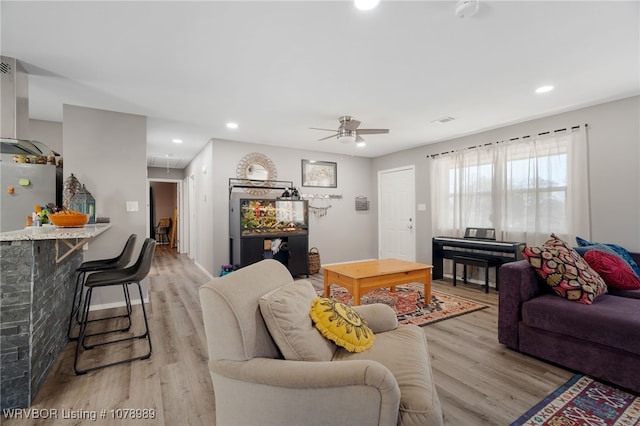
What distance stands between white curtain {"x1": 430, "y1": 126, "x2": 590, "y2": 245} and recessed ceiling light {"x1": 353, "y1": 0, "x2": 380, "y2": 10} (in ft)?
11.2

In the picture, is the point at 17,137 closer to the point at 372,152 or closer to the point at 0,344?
the point at 0,344

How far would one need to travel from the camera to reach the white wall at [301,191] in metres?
4.94

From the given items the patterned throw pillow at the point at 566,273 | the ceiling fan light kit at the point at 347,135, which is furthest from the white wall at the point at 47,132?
the patterned throw pillow at the point at 566,273

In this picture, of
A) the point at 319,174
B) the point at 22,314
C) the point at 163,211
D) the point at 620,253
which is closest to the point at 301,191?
the point at 319,174

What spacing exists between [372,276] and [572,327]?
5.36 ft

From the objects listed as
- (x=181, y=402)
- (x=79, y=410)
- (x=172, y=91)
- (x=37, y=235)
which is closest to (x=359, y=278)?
(x=181, y=402)

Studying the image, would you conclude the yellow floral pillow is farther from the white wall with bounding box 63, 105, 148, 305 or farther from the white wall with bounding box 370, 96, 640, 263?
the white wall with bounding box 370, 96, 640, 263

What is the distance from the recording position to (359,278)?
3076 mm

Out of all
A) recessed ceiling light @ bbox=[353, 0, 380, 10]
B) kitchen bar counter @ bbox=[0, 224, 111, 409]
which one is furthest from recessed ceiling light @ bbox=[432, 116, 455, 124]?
kitchen bar counter @ bbox=[0, 224, 111, 409]

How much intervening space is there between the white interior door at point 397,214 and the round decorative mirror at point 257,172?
248 cm

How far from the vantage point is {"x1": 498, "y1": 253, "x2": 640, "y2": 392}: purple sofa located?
1905mm

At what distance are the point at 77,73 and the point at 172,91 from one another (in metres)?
0.78

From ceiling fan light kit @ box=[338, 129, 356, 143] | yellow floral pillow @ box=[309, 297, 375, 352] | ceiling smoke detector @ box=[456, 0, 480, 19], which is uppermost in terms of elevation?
ceiling smoke detector @ box=[456, 0, 480, 19]

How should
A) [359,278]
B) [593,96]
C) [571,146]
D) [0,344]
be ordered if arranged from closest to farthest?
[0,344] → [359,278] → [593,96] → [571,146]
